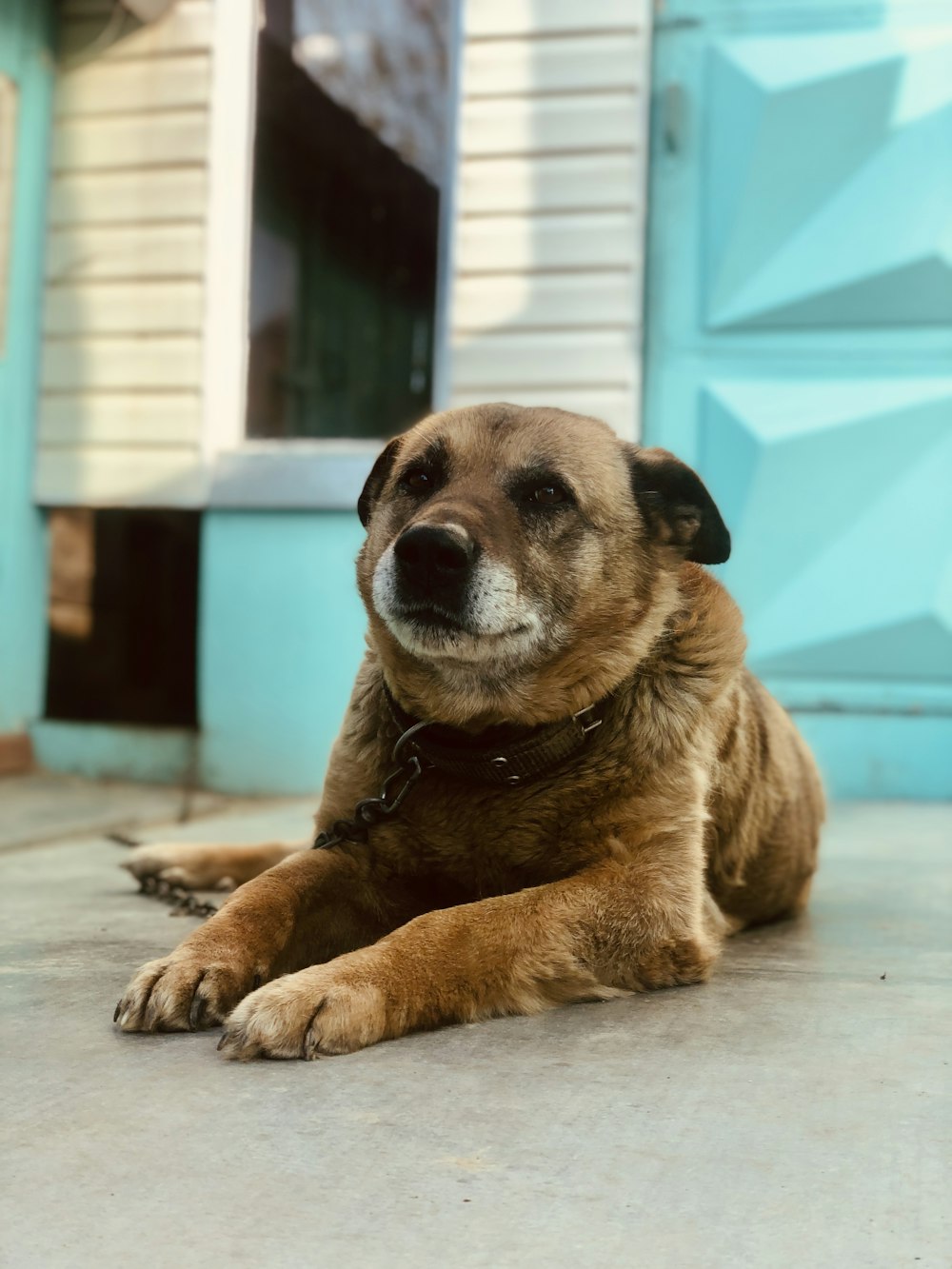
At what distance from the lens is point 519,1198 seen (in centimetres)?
126

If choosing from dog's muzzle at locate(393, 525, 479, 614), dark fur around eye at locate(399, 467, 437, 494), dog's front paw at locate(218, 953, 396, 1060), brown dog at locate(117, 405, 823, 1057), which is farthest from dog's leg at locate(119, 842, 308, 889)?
dog's front paw at locate(218, 953, 396, 1060)

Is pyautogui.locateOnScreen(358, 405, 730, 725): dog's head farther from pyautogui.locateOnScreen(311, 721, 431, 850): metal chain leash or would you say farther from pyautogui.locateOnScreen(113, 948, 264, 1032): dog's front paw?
pyautogui.locateOnScreen(113, 948, 264, 1032): dog's front paw

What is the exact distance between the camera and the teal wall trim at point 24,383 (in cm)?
546

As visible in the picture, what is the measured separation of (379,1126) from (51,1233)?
39 cm

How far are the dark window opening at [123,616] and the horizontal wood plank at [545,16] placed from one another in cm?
236

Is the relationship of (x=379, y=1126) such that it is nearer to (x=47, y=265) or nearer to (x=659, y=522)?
(x=659, y=522)

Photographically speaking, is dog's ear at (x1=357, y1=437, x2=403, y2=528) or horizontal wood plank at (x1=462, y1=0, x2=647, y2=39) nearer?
dog's ear at (x1=357, y1=437, x2=403, y2=528)

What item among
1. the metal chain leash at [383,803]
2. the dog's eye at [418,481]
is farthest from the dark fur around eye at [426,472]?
the metal chain leash at [383,803]

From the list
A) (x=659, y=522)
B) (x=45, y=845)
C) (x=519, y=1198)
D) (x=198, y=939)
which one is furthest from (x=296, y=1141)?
(x=45, y=845)

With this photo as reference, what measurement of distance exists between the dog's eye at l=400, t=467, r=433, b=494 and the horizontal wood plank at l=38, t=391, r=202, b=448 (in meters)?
3.21

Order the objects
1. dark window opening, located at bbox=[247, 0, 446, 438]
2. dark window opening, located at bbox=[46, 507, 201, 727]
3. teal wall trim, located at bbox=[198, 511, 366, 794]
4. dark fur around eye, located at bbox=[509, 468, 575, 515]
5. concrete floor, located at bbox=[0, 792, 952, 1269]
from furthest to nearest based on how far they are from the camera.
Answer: dark window opening, located at bbox=[247, 0, 446, 438], dark window opening, located at bbox=[46, 507, 201, 727], teal wall trim, located at bbox=[198, 511, 366, 794], dark fur around eye, located at bbox=[509, 468, 575, 515], concrete floor, located at bbox=[0, 792, 952, 1269]

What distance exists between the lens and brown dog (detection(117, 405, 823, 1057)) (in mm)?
1918

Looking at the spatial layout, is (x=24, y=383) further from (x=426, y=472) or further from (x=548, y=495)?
(x=548, y=495)

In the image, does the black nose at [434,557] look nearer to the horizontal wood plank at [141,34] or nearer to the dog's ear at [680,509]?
the dog's ear at [680,509]
